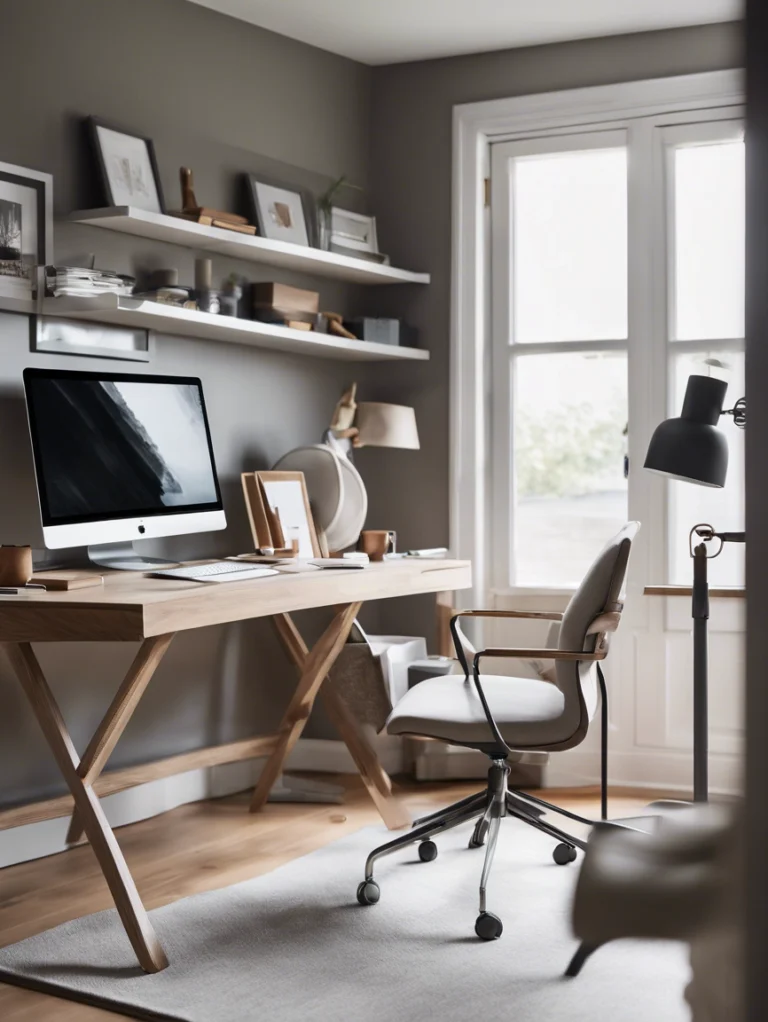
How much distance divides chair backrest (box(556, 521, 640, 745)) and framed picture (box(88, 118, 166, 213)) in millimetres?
1710

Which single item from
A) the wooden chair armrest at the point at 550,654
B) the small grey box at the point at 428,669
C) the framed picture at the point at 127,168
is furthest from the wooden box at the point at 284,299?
the wooden chair armrest at the point at 550,654

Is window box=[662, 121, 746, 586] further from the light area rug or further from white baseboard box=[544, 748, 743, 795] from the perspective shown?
the light area rug

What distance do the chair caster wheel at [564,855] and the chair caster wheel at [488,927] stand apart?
0.55m

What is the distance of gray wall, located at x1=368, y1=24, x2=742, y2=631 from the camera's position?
171 inches

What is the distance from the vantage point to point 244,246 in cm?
371

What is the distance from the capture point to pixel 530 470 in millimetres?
4367

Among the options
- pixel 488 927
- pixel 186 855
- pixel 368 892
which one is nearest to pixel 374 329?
pixel 186 855

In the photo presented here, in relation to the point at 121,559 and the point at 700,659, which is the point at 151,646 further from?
the point at 700,659

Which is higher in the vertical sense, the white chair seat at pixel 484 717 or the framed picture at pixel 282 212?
the framed picture at pixel 282 212

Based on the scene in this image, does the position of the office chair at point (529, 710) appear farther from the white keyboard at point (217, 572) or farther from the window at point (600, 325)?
the window at point (600, 325)

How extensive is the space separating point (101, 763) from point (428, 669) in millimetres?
1358

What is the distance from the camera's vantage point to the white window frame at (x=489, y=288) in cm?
416

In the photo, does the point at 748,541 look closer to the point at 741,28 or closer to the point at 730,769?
the point at 730,769

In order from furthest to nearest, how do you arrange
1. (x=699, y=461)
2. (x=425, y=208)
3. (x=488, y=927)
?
(x=425, y=208), (x=699, y=461), (x=488, y=927)
